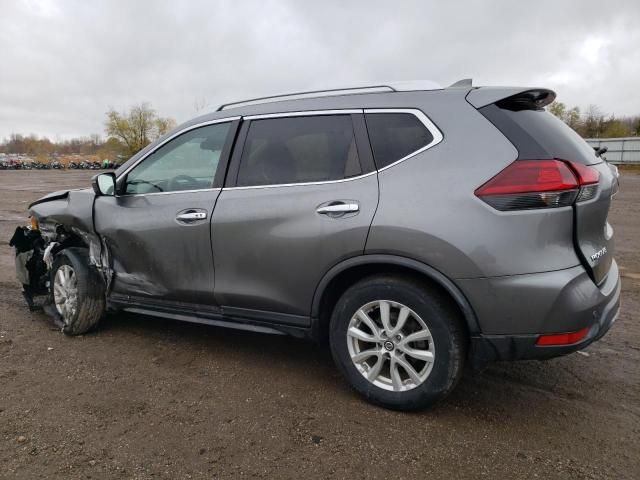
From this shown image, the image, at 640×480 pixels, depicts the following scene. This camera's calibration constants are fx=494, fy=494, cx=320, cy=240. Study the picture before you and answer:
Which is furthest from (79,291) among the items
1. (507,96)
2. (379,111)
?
(507,96)

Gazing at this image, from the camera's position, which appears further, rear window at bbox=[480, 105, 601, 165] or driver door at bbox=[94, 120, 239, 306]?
driver door at bbox=[94, 120, 239, 306]

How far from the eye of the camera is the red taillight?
2.47m

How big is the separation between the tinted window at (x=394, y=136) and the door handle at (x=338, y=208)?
0.28 meters

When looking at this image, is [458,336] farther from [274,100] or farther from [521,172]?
[274,100]

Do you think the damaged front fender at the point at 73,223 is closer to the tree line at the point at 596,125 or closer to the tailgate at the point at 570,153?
the tailgate at the point at 570,153

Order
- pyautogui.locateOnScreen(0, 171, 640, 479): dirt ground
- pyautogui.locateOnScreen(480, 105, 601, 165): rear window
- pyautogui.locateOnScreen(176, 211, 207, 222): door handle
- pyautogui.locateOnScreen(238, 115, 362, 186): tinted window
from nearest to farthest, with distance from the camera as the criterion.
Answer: pyautogui.locateOnScreen(0, 171, 640, 479): dirt ground < pyautogui.locateOnScreen(480, 105, 601, 165): rear window < pyautogui.locateOnScreen(238, 115, 362, 186): tinted window < pyautogui.locateOnScreen(176, 211, 207, 222): door handle

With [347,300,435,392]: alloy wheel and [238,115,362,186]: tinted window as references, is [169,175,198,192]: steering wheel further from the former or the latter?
[347,300,435,392]: alloy wheel

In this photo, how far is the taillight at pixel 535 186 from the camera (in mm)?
2422

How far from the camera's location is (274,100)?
11.1 feet

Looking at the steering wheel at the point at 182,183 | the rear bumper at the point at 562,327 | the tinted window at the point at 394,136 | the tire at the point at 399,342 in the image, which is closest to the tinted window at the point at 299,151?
the tinted window at the point at 394,136

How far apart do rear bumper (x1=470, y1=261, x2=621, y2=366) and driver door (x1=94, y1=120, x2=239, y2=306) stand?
6.01 ft

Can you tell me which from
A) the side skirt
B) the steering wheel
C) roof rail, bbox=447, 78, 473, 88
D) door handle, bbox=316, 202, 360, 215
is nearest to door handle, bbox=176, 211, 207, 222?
the steering wheel

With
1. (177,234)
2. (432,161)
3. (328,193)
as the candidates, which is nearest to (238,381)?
(177,234)

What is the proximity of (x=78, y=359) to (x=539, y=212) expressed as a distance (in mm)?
3300
